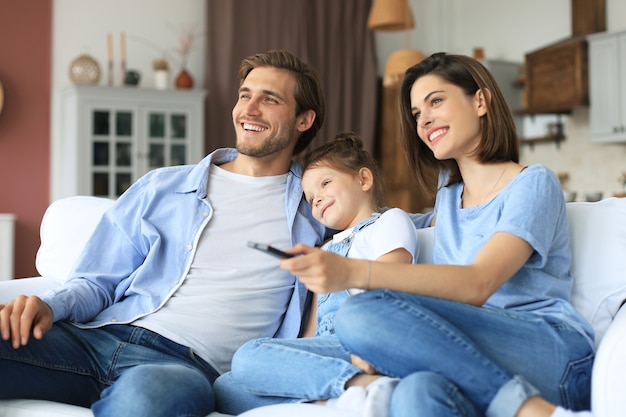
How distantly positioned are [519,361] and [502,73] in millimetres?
5084

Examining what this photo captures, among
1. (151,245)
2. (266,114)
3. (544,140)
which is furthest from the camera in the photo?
(544,140)

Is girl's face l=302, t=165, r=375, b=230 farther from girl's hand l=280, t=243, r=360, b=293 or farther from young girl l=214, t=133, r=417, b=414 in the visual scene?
girl's hand l=280, t=243, r=360, b=293

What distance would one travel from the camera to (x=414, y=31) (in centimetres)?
701

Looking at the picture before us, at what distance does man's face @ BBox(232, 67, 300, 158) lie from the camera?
2.16m

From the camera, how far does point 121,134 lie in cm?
557

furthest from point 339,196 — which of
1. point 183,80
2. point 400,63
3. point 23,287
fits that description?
point 183,80

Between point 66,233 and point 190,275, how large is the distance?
18.7 inches

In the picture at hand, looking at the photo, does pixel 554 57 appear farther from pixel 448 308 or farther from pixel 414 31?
pixel 448 308

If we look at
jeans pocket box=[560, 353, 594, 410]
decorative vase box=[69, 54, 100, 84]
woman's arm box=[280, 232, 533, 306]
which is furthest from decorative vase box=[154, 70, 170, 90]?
jeans pocket box=[560, 353, 594, 410]

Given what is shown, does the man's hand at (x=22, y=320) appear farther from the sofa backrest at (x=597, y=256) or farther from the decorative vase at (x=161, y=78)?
the decorative vase at (x=161, y=78)

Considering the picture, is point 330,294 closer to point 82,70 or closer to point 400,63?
point 400,63

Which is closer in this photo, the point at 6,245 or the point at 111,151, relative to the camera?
the point at 6,245

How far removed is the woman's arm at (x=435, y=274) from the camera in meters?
1.45

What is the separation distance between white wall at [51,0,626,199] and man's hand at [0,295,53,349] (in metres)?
4.13
